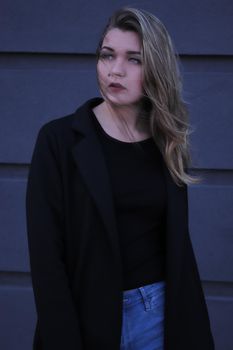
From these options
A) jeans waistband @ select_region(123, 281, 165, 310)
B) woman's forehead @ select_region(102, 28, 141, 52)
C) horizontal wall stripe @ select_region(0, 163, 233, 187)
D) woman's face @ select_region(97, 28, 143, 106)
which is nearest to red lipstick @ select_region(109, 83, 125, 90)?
woman's face @ select_region(97, 28, 143, 106)

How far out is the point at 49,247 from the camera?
70.7 inches

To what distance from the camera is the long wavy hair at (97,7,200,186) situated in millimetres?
1857

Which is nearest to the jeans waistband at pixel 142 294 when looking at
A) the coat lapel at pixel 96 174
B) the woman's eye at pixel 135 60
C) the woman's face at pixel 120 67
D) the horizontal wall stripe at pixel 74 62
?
the coat lapel at pixel 96 174

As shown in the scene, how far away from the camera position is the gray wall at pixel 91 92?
3.06m

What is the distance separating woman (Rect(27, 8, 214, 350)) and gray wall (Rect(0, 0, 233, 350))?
1098 mm

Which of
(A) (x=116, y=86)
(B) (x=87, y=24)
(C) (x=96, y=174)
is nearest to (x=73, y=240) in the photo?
(C) (x=96, y=174)

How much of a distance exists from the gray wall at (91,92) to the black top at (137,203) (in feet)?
3.99

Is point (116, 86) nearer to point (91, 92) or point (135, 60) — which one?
point (135, 60)

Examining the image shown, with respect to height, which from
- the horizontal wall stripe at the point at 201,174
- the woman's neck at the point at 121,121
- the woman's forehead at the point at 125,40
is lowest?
the horizontal wall stripe at the point at 201,174

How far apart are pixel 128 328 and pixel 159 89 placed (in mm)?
770

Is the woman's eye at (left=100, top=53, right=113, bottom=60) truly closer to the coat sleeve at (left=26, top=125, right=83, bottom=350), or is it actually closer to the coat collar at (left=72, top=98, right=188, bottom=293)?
the coat collar at (left=72, top=98, right=188, bottom=293)

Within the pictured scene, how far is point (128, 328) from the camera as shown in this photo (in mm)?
1954

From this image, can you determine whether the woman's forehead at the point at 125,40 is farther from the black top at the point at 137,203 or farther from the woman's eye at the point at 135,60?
the black top at the point at 137,203

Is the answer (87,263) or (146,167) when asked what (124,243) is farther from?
(146,167)
